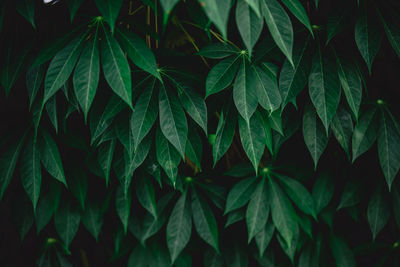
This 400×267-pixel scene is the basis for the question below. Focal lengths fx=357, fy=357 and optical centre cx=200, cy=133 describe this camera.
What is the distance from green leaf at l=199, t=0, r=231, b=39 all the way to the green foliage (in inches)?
5.1

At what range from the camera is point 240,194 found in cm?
128

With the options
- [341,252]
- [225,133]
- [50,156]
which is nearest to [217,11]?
[225,133]

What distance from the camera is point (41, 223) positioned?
129 centimetres

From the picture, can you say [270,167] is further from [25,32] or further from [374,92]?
[25,32]

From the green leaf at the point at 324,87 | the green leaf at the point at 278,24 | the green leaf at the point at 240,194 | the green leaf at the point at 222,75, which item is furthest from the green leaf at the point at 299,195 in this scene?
the green leaf at the point at 278,24

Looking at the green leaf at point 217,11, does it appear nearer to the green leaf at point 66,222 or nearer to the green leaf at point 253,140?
the green leaf at point 253,140

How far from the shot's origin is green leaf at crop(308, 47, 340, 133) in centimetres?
102

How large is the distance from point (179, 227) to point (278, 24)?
0.79 m

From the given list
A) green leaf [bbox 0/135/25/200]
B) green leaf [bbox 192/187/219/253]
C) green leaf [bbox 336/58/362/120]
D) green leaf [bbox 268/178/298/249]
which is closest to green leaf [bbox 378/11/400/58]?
green leaf [bbox 336/58/362/120]

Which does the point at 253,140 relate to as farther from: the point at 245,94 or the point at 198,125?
the point at 198,125

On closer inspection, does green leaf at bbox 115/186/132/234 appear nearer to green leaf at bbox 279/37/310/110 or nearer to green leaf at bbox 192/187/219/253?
green leaf at bbox 192/187/219/253

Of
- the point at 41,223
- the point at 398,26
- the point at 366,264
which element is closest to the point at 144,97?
the point at 41,223

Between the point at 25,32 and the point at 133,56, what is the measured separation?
382mm

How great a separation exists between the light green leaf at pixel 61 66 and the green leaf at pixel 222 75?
37cm
